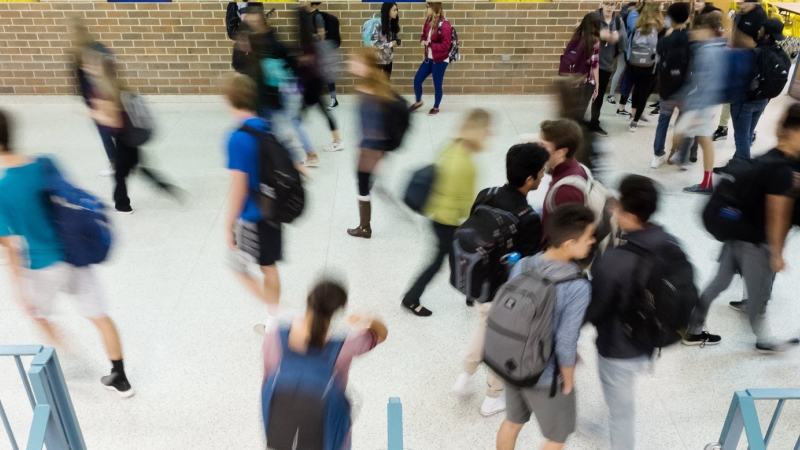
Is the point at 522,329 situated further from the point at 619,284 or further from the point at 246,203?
the point at 246,203

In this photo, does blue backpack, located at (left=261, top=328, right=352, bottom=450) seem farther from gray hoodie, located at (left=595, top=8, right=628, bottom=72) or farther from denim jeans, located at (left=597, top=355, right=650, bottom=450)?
gray hoodie, located at (left=595, top=8, right=628, bottom=72)

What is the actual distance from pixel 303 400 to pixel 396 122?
2.40 m

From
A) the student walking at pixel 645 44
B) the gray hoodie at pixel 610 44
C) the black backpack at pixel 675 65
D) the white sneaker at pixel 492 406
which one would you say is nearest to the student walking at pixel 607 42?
the gray hoodie at pixel 610 44

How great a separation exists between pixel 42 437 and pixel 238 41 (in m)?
4.39

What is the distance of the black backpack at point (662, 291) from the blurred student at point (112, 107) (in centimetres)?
348

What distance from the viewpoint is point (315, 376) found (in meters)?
1.83

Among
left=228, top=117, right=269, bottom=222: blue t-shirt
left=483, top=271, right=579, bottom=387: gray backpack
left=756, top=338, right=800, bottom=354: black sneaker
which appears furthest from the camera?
left=756, top=338, right=800, bottom=354: black sneaker

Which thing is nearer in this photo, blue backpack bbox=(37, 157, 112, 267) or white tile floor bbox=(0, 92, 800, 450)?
blue backpack bbox=(37, 157, 112, 267)

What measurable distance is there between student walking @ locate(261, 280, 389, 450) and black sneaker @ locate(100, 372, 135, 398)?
155cm

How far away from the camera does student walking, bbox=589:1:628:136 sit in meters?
6.31

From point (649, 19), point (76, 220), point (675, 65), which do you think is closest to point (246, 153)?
point (76, 220)

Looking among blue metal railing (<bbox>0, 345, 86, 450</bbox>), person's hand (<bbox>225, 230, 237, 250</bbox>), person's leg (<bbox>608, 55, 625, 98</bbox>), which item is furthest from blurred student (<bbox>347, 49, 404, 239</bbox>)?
person's leg (<bbox>608, 55, 625, 98</bbox>)

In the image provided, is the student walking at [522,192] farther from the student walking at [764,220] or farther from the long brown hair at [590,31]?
the long brown hair at [590,31]

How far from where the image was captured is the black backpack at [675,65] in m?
4.99
